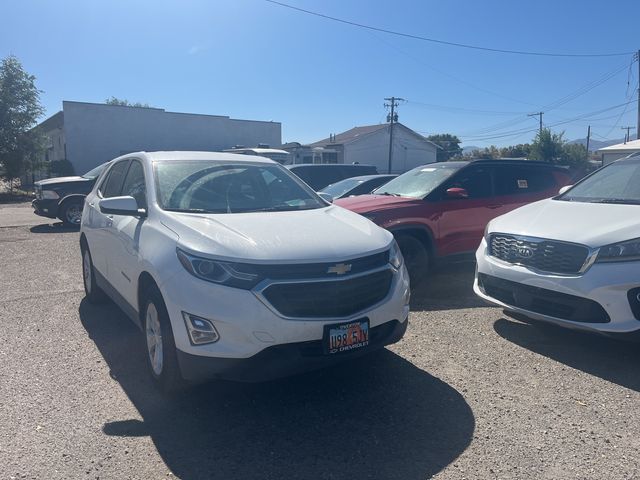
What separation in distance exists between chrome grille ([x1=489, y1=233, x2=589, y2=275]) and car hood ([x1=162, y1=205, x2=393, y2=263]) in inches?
58.6

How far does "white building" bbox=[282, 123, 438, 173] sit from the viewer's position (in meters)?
47.1

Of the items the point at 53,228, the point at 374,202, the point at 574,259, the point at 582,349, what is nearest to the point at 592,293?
the point at 574,259

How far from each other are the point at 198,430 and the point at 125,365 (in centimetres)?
135

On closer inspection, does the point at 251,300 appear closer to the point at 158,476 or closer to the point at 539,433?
the point at 158,476

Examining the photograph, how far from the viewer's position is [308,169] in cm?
1315

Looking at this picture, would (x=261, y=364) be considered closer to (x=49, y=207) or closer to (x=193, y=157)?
(x=193, y=157)

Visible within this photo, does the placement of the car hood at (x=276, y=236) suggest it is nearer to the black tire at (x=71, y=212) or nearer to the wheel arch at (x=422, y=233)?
the wheel arch at (x=422, y=233)

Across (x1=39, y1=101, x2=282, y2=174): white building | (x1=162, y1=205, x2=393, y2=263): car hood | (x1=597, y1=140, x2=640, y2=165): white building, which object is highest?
(x1=39, y1=101, x2=282, y2=174): white building

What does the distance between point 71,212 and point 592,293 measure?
41.3 ft

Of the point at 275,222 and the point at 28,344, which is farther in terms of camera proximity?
the point at 28,344

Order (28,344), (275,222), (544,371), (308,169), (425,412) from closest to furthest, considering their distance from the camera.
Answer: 1. (425,412)
2. (275,222)
3. (544,371)
4. (28,344)
5. (308,169)

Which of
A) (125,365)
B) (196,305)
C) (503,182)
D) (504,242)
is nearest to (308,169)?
(503,182)

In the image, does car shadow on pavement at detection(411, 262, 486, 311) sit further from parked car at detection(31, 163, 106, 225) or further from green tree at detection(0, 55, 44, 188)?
green tree at detection(0, 55, 44, 188)

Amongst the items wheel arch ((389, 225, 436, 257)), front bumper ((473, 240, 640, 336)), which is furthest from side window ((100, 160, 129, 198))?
front bumper ((473, 240, 640, 336))
